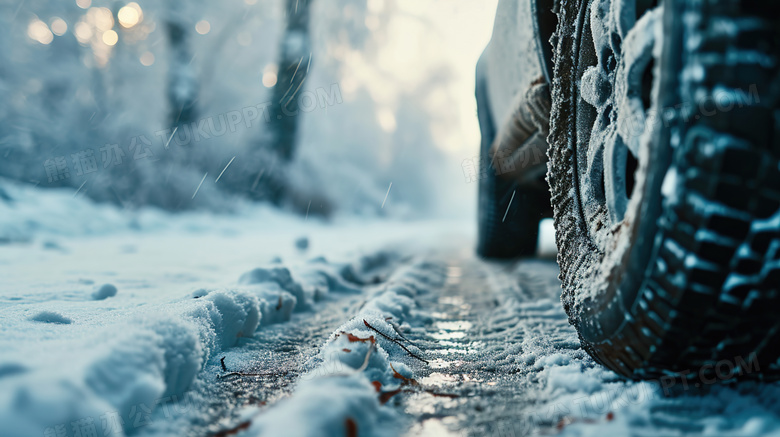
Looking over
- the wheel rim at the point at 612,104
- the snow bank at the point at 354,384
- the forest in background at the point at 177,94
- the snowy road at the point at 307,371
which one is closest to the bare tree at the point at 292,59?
the forest in background at the point at 177,94

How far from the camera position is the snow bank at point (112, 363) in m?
0.55

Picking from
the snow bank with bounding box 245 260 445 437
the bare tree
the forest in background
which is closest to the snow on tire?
the snow bank with bounding box 245 260 445 437

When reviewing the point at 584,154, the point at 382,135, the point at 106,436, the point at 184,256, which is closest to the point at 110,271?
the point at 184,256

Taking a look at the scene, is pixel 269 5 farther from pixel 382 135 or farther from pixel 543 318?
pixel 543 318

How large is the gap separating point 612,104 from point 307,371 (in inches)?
34.4

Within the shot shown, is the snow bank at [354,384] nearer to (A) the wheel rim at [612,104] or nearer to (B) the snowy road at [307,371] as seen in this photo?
(B) the snowy road at [307,371]

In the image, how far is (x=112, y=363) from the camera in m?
0.67

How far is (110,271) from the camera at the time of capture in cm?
205

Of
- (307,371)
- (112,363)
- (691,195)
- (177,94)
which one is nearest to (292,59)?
(177,94)

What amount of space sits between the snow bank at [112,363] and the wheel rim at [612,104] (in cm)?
59

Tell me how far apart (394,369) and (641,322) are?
50 cm

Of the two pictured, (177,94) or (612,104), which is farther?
(177,94)

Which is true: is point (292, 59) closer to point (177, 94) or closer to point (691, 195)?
point (177, 94)

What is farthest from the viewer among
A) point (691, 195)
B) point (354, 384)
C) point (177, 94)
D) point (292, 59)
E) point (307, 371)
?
point (177, 94)
